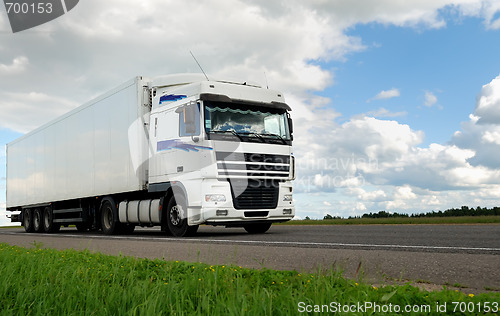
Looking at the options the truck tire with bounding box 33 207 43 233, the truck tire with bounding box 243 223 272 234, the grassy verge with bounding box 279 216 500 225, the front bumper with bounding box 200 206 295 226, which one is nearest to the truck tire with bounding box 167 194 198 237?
the front bumper with bounding box 200 206 295 226

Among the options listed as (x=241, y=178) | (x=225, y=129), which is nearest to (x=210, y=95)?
(x=225, y=129)

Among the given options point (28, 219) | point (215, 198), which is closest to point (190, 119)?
point (215, 198)

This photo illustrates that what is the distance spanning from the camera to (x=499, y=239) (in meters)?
9.14

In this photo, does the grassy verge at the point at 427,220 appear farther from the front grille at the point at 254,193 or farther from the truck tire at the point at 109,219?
the truck tire at the point at 109,219

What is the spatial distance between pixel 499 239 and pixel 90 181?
12973 mm

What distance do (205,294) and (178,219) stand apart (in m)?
9.15

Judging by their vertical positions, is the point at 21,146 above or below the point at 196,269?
above

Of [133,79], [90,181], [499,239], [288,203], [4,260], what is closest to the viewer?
[4,260]

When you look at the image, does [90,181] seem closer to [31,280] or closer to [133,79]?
[133,79]

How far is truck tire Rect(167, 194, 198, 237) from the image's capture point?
1225 centimetres

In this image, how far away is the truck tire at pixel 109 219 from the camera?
51.0 feet

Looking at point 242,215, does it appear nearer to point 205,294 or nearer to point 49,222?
point 205,294

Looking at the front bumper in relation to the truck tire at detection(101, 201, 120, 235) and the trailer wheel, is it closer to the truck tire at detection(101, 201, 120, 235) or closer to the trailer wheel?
the truck tire at detection(101, 201, 120, 235)

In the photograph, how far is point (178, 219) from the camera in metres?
12.6
